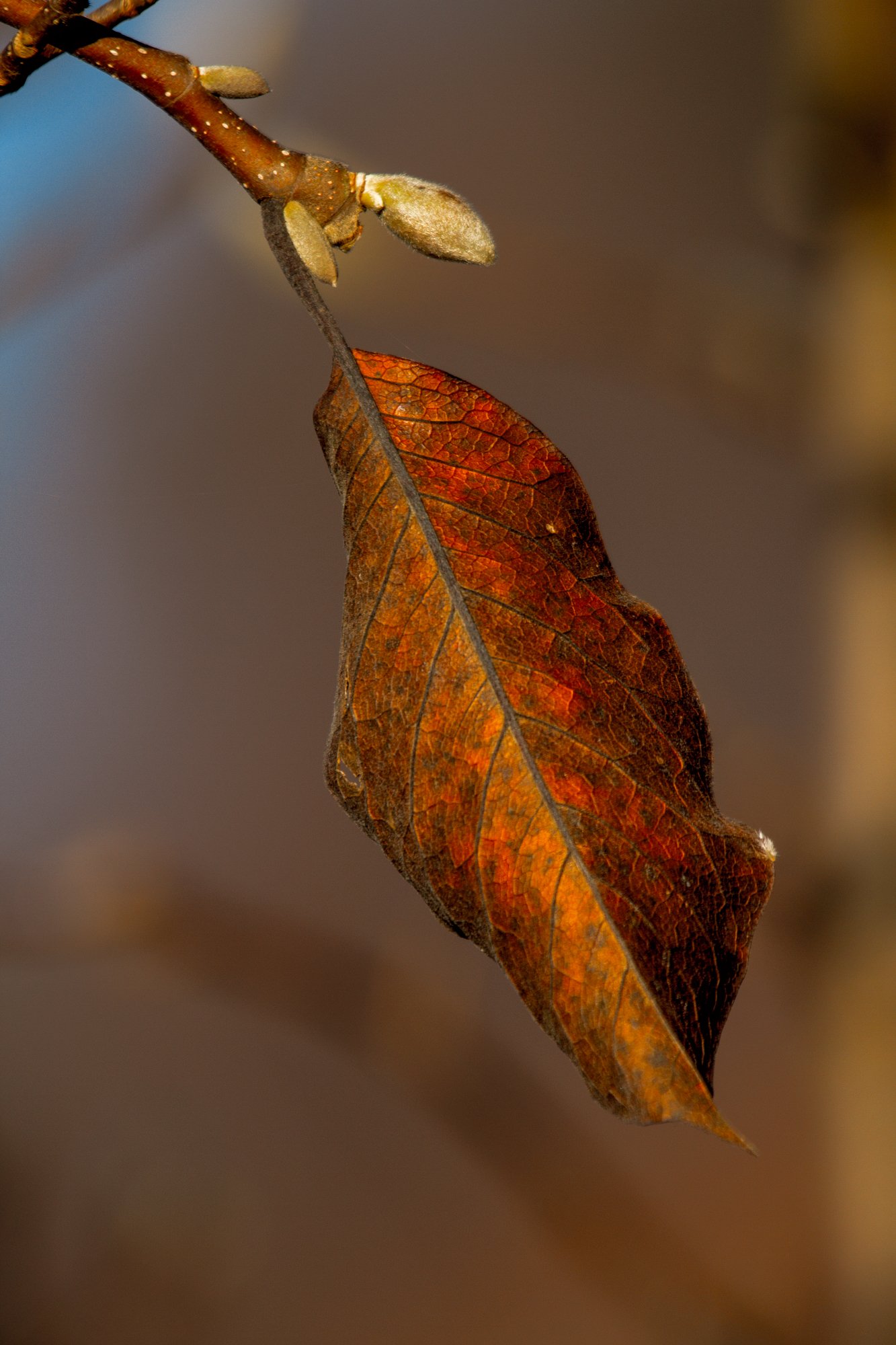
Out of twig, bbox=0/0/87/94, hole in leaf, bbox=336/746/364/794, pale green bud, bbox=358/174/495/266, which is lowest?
hole in leaf, bbox=336/746/364/794

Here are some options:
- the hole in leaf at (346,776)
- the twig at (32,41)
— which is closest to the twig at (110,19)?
the twig at (32,41)

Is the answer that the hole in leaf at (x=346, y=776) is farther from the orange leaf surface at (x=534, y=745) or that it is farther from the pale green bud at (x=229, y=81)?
the pale green bud at (x=229, y=81)

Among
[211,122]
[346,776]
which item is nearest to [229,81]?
[211,122]

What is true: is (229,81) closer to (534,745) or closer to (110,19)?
(110,19)

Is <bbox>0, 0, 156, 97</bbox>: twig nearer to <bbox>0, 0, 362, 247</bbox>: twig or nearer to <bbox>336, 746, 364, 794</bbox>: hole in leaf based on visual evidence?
<bbox>0, 0, 362, 247</bbox>: twig

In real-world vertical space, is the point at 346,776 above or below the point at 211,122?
below

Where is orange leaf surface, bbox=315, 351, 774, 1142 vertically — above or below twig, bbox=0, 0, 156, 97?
below

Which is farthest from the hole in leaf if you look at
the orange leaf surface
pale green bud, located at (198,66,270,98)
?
pale green bud, located at (198,66,270,98)
